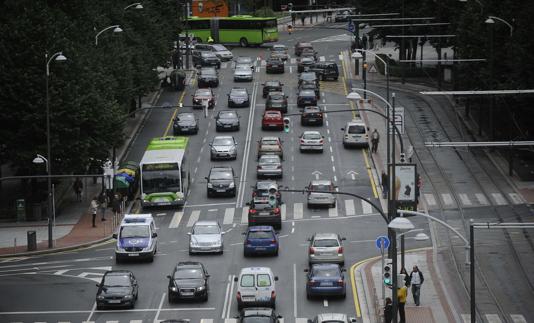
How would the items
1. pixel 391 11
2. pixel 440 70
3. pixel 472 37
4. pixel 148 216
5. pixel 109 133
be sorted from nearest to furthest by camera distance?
pixel 148 216 < pixel 109 133 < pixel 472 37 < pixel 440 70 < pixel 391 11

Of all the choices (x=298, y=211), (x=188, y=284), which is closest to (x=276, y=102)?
(x=298, y=211)

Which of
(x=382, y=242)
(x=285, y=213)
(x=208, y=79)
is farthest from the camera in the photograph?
(x=208, y=79)

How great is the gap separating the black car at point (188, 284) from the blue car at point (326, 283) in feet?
14.8

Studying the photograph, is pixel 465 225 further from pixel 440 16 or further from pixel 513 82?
pixel 440 16

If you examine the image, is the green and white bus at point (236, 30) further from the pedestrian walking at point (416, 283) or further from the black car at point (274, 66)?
the pedestrian walking at point (416, 283)

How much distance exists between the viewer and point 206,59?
125 metres

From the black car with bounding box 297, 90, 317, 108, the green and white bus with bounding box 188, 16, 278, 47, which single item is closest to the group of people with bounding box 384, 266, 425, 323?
the black car with bounding box 297, 90, 317, 108

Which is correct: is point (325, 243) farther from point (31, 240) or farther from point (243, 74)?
point (243, 74)

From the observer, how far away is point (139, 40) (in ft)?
337

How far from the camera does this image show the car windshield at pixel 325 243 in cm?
6241

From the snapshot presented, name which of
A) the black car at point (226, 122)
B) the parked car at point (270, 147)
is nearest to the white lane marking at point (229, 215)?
the parked car at point (270, 147)

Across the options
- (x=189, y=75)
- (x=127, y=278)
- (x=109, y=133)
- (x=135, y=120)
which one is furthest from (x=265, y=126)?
(x=127, y=278)

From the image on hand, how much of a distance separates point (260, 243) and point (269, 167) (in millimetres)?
18121

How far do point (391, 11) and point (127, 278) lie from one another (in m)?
67.4
